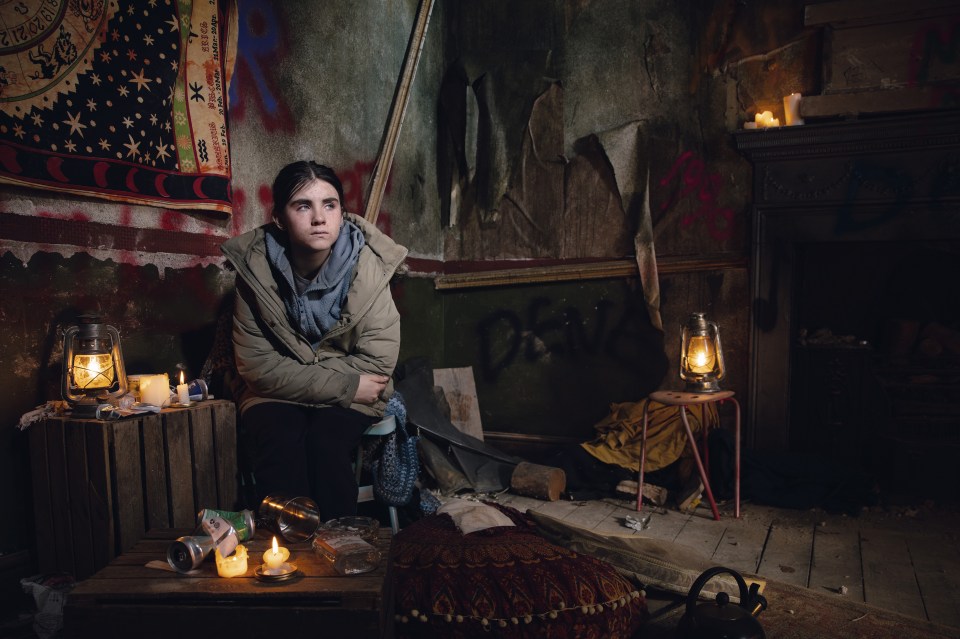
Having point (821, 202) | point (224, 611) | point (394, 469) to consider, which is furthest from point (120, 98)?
point (821, 202)

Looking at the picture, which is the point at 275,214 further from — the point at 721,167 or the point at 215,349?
the point at 721,167

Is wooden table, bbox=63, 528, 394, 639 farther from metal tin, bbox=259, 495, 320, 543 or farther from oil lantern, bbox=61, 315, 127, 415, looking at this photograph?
oil lantern, bbox=61, 315, 127, 415

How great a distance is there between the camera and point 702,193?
433 centimetres

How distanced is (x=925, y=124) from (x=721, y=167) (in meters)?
1.11

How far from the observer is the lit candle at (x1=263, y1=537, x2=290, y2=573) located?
1.67 metres

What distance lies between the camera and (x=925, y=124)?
3695 millimetres

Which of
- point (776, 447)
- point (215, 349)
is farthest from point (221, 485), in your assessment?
point (776, 447)

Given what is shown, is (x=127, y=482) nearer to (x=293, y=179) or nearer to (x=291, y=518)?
(x=291, y=518)

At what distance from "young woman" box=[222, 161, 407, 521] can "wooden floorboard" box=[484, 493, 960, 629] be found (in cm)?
139

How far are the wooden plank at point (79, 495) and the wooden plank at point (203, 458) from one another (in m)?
0.34

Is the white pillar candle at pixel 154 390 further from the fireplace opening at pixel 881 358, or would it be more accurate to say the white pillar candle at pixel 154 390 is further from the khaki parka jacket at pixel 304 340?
the fireplace opening at pixel 881 358

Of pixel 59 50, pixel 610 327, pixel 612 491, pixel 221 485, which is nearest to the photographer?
pixel 59 50

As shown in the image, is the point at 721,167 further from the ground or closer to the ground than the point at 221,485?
further from the ground

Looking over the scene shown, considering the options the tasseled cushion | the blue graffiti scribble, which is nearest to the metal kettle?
the tasseled cushion
